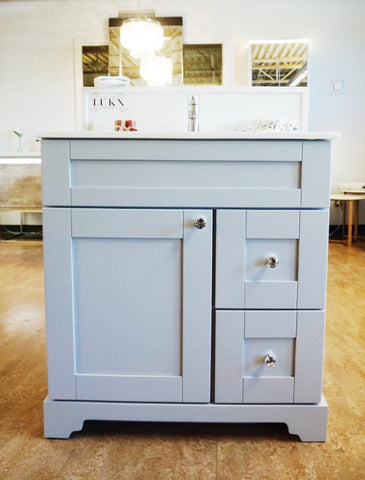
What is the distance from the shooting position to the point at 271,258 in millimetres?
1186

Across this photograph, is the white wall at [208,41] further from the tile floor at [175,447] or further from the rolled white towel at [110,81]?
the tile floor at [175,447]

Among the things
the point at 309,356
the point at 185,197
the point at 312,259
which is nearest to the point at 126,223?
the point at 185,197

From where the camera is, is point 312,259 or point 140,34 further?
point 140,34

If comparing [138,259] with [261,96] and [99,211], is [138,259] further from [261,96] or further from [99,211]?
[261,96]

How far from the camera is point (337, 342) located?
2076mm

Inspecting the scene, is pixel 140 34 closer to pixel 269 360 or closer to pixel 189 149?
pixel 189 149

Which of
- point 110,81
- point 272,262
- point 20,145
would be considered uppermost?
point 110,81

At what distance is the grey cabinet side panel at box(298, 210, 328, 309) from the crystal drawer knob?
15 centimetres

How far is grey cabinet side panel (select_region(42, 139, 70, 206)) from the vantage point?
1.18 m

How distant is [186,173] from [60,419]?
751 millimetres

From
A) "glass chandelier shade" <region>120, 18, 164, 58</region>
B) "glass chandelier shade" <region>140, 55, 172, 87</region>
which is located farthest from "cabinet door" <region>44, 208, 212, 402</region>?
"glass chandelier shade" <region>140, 55, 172, 87</region>

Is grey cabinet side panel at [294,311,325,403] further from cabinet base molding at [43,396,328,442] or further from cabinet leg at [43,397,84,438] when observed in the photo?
cabinet leg at [43,397,84,438]

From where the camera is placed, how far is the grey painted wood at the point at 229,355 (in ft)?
3.98

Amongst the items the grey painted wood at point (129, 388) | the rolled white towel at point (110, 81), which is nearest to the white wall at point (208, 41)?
the rolled white towel at point (110, 81)
